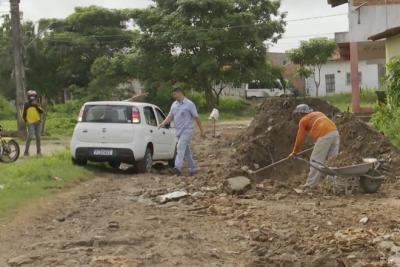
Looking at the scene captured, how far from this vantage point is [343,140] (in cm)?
1529

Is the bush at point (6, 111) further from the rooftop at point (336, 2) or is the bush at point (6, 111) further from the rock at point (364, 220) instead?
the rock at point (364, 220)

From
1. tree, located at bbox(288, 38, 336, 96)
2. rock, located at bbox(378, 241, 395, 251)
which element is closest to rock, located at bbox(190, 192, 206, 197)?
rock, located at bbox(378, 241, 395, 251)

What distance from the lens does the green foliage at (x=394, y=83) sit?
56.6 feet

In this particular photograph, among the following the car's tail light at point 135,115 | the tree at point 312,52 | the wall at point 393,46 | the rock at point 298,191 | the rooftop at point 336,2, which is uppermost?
the rooftop at point 336,2

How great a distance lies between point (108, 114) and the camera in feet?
48.4

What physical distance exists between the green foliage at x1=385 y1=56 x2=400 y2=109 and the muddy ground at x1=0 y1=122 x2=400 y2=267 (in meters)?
5.73

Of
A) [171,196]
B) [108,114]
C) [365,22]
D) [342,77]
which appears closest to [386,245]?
[171,196]

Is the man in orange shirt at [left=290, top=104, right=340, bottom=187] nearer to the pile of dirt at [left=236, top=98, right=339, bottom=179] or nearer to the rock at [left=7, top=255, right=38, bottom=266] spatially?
the pile of dirt at [left=236, top=98, right=339, bottom=179]

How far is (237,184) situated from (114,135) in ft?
13.2

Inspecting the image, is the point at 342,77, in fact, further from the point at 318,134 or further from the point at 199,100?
the point at 318,134

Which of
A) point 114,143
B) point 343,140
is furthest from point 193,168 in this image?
point 343,140

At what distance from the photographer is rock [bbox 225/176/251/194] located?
1117 centimetres

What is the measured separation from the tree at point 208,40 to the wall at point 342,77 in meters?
17.5

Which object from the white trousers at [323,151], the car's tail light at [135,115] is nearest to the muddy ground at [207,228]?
the white trousers at [323,151]
